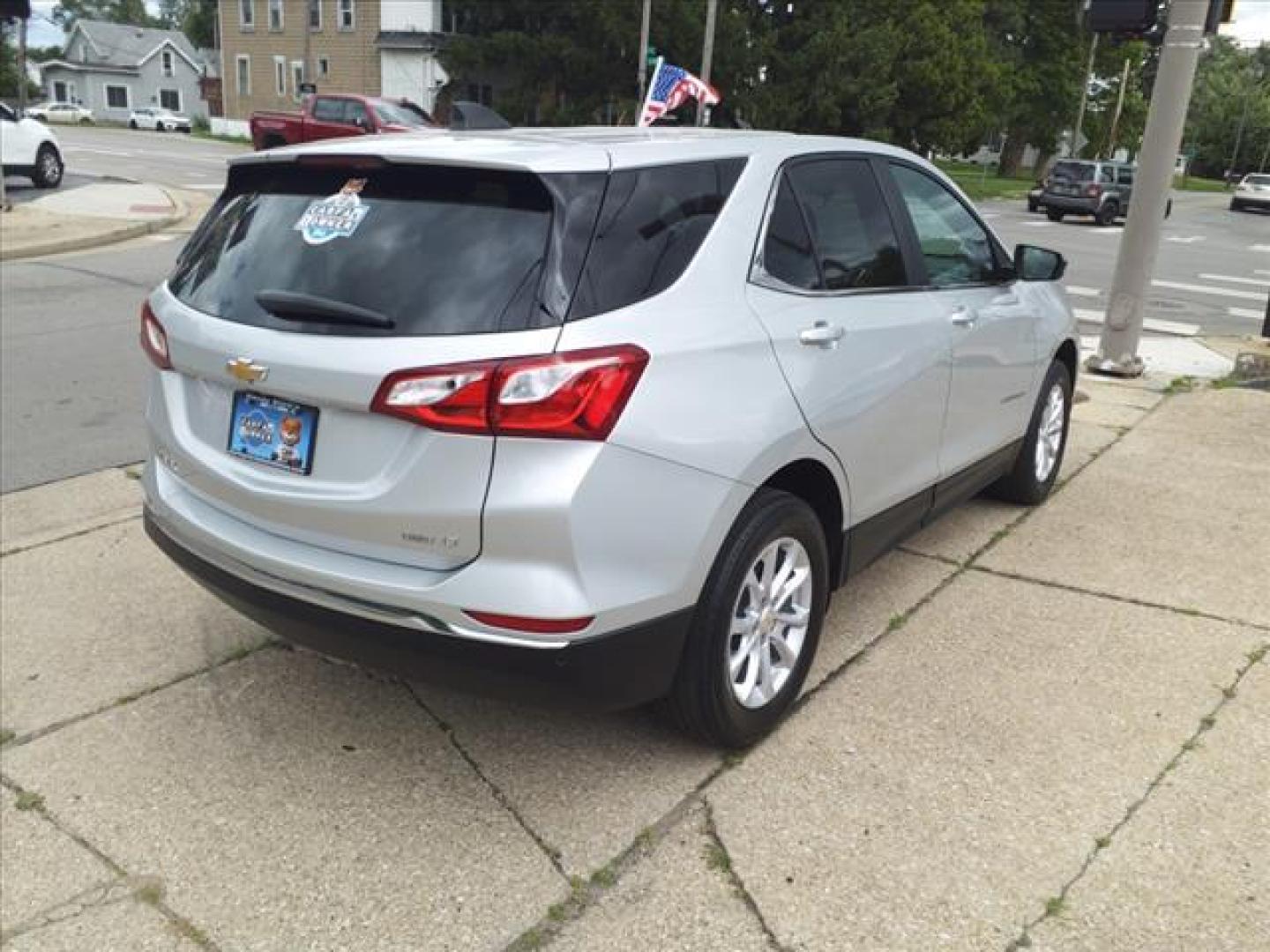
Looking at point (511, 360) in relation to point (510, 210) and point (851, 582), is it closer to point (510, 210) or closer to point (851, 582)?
point (510, 210)

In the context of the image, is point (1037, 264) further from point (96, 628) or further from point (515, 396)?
point (96, 628)

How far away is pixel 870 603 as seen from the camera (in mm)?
4309

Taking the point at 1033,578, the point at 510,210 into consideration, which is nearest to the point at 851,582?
the point at 1033,578

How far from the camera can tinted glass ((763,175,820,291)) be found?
320 centimetres

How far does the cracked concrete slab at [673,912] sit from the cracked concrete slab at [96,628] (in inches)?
72.6

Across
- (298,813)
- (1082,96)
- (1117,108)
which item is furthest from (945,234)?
(1117,108)

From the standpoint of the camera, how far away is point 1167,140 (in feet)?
26.0

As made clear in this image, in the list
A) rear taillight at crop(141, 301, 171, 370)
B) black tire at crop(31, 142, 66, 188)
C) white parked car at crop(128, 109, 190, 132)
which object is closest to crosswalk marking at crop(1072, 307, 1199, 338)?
rear taillight at crop(141, 301, 171, 370)

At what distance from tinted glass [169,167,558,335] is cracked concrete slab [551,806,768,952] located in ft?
4.47

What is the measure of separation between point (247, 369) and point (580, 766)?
55.8 inches

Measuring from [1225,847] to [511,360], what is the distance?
2166mm

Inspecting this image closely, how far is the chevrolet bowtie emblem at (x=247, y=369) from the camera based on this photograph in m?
2.78

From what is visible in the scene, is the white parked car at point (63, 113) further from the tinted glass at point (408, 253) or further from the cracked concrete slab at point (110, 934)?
the cracked concrete slab at point (110, 934)

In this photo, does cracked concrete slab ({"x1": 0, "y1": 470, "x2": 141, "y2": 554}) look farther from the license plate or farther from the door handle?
the door handle
